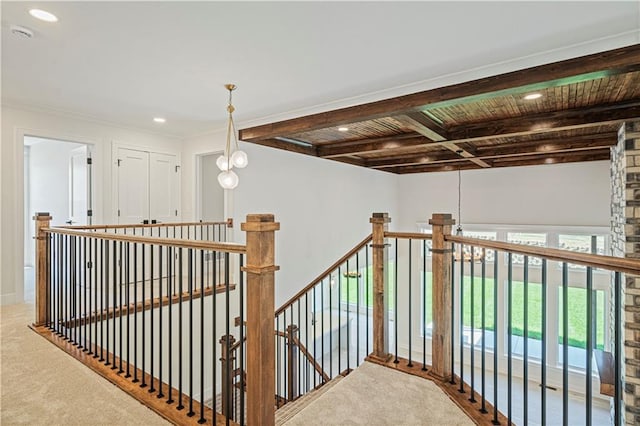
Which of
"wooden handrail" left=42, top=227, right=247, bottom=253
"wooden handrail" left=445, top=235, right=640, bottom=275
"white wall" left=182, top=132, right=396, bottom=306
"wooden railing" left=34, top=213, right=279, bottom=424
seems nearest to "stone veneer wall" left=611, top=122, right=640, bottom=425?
"wooden handrail" left=445, top=235, right=640, bottom=275

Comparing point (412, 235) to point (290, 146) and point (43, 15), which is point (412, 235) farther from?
point (290, 146)

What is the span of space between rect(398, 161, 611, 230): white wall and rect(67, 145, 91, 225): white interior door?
6.65 meters

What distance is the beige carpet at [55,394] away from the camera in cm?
197

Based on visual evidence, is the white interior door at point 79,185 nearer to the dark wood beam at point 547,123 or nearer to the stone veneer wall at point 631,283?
the dark wood beam at point 547,123

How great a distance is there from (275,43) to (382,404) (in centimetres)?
275

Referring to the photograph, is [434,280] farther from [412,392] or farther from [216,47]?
[216,47]

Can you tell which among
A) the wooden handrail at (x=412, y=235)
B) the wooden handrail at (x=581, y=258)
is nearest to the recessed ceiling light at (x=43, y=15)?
the wooden handrail at (x=412, y=235)

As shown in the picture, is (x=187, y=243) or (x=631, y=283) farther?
(x=631, y=283)

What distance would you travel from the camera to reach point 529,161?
6910 millimetres

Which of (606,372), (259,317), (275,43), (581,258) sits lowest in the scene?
(606,372)

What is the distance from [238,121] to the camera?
16.6ft

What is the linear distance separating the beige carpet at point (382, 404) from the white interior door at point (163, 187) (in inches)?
179

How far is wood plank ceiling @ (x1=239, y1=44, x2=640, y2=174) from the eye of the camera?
293 cm

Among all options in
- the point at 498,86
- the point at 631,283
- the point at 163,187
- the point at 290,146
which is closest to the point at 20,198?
the point at 163,187
